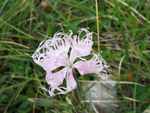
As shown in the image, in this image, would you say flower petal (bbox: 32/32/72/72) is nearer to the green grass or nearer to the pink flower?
the pink flower

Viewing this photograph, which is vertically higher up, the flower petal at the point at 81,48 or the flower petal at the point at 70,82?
the flower petal at the point at 81,48

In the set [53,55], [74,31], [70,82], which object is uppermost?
[74,31]

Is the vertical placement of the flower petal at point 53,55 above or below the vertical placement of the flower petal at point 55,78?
above

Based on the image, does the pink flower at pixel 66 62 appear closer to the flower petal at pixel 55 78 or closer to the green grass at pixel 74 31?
the flower petal at pixel 55 78

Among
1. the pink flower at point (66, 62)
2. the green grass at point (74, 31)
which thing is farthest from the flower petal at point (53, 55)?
the green grass at point (74, 31)

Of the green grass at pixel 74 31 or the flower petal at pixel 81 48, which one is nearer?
the flower petal at pixel 81 48

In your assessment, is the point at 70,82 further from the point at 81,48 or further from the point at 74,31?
the point at 74,31

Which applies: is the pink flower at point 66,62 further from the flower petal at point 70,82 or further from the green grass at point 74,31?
the green grass at point 74,31

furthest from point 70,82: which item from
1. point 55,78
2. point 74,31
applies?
point 74,31

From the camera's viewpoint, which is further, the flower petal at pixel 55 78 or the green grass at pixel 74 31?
the green grass at pixel 74 31

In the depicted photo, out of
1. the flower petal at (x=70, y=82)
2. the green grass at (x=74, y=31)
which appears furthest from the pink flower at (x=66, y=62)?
the green grass at (x=74, y=31)
